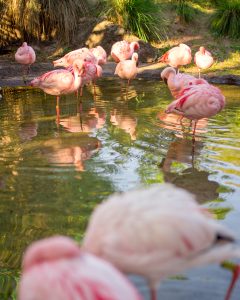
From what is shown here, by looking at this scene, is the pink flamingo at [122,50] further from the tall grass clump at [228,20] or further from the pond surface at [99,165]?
the tall grass clump at [228,20]

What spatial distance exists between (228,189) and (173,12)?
12534mm

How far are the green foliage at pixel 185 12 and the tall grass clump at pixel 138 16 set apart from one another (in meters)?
1.10

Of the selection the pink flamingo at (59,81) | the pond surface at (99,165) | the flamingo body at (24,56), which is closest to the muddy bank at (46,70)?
the flamingo body at (24,56)

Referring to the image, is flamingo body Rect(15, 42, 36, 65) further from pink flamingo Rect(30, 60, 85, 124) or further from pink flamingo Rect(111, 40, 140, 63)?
pink flamingo Rect(30, 60, 85, 124)

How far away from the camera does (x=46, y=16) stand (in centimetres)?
1488

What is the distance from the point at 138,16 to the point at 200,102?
8.98m

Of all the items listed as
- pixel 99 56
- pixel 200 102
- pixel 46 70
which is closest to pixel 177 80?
pixel 200 102

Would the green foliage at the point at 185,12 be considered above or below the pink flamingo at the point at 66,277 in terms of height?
below

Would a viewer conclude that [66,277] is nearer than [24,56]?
Yes

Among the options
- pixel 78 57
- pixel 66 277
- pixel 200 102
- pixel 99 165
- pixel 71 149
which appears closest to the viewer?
pixel 66 277

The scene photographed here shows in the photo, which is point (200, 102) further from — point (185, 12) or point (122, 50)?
point (185, 12)

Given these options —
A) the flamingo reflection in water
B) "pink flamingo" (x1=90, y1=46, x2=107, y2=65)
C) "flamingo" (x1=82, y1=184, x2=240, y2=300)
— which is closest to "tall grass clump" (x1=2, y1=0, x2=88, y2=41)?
"pink flamingo" (x1=90, y1=46, x2=107, y2=65)

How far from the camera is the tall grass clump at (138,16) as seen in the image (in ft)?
47.5

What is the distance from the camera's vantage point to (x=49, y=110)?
28.2ft
